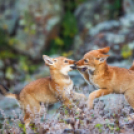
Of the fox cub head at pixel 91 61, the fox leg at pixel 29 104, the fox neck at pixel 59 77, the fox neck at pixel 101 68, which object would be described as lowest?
the fox leg at pixel 29 104

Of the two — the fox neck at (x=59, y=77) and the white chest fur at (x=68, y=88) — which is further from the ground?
the fox neck at (x=59, y=77)

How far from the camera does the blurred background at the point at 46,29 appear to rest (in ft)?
24.2

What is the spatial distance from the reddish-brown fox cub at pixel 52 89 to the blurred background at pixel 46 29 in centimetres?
457

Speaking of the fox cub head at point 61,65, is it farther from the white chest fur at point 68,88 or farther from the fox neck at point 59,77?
the white chest fur at point 68,88

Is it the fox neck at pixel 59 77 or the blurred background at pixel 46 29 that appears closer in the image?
the fox neck at pixel 59 77

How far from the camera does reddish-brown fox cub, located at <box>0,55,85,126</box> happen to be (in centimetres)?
230

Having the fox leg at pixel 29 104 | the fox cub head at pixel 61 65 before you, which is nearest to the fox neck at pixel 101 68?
the fox cub head at pixel 61 65

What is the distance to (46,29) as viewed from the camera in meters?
7.89

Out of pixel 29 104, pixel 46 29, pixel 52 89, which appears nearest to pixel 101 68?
pixel 52 89

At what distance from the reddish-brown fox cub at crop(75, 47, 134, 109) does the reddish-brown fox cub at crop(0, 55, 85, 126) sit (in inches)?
6.2

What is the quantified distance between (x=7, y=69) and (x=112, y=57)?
3380 millimetres

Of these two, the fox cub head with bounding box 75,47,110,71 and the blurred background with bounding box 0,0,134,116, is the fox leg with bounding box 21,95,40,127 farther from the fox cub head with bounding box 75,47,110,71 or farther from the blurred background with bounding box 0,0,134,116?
the blurred background with bounding box 0,0,134,116

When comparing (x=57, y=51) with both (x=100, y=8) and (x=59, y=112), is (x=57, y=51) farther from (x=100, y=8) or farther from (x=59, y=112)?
(x=59, y=112)

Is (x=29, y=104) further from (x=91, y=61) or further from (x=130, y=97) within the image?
(x=130, y=97)
